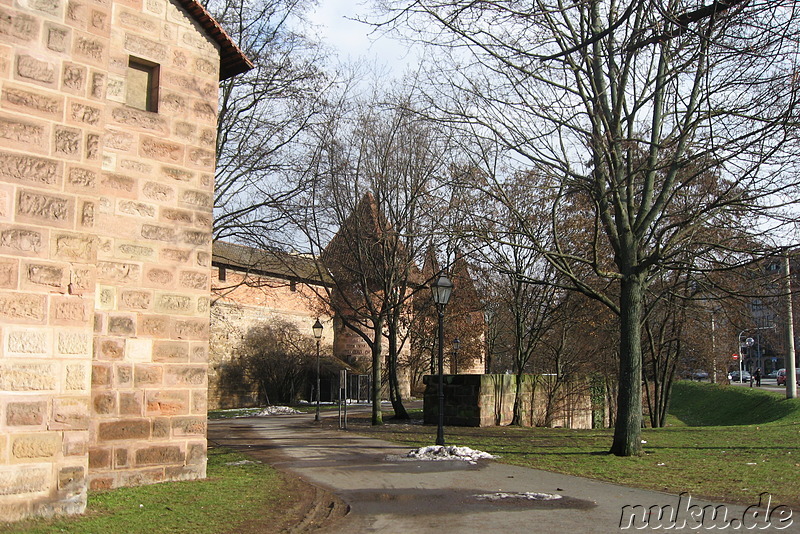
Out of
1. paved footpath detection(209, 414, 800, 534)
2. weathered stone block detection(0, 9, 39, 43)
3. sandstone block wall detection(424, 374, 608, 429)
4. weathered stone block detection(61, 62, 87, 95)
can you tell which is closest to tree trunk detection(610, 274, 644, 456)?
paved footpath detection(209, 414, 800, 534)

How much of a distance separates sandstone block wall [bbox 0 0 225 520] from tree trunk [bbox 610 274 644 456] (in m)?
6.83

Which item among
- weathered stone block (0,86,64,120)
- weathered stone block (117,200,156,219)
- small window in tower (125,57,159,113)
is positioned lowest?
weathered stone block (117,200,156,219)

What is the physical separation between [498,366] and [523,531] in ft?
161

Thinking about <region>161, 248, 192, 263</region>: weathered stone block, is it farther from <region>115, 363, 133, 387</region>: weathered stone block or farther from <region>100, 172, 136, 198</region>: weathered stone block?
<region>115, 363, 133, 387</region>: weathered stone block

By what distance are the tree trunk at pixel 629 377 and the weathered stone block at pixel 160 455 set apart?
7081 mm

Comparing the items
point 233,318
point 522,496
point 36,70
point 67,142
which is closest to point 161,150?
point 67,142

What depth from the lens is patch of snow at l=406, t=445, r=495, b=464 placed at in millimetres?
11586

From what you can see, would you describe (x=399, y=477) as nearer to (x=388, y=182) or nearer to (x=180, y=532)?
(x=180, y=532)

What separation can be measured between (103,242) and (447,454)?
21.1ft

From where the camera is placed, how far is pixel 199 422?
31.3 ft

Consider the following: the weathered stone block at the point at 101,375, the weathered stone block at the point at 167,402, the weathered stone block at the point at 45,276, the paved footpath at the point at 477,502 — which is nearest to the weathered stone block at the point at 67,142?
the weathered stone block at the point at 45,276

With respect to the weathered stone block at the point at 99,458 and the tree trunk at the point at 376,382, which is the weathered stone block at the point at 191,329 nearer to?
the weathered stone block at the point at 99,458

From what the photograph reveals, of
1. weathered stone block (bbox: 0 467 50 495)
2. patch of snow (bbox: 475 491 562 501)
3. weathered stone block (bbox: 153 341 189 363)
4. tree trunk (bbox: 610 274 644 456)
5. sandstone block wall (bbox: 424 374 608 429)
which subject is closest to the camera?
weathered stone block (bbox: 0 467 50 495)

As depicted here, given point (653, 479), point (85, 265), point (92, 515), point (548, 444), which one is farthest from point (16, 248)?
point (548, 444)
